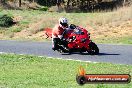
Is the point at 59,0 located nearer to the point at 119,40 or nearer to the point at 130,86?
the point at 119,40

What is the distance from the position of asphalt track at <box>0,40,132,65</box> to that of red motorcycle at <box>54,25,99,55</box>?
33cm

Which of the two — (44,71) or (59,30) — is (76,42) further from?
(44,71)

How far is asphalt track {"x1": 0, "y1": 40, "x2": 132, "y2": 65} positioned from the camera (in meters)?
19.0

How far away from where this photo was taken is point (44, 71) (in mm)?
14750

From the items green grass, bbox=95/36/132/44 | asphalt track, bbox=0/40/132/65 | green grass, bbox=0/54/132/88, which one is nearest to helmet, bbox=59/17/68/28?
asphalt track, bbox=0/40/132/65

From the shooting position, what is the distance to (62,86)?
411 inches

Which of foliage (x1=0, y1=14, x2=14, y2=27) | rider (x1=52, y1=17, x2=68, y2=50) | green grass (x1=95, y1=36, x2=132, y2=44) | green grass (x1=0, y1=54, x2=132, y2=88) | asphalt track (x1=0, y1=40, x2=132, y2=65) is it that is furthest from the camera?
foliage (x1=0, y1=14, x2=14, y2=27)

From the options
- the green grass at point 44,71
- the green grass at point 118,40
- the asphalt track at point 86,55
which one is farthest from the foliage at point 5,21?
the green grass at point 44,71

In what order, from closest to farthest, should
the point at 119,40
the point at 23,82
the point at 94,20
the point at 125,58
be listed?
the point at 23,82 < the point at 125,58 < the point at 119,40 < the point at 94,20

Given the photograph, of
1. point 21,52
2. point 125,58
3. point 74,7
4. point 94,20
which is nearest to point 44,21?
point 94,20

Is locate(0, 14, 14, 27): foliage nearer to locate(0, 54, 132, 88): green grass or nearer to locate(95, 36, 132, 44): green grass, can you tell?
locate(95, 36, 132, 44): green grass

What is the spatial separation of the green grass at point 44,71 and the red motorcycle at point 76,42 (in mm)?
2141

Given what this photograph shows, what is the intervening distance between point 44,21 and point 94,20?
4.22m

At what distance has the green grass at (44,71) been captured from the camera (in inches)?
432
